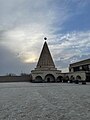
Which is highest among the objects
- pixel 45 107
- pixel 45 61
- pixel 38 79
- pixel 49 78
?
pixel 45 61

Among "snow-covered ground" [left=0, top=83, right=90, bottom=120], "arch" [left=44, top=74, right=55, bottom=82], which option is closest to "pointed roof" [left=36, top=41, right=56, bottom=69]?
"arch" [left=44, top=74, right=55, bottom=82]

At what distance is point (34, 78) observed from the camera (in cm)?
7175

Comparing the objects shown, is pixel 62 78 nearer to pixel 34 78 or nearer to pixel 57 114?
pixel 34 78

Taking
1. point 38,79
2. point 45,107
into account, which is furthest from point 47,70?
point 45,107

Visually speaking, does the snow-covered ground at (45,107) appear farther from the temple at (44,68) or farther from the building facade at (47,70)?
the temple at (44,68)

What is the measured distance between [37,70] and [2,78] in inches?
487

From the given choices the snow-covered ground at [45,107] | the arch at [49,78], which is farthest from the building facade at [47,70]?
the snow-covered ground at [45,107]

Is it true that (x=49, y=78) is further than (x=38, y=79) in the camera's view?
Yes

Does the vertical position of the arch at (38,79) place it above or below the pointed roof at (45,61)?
below

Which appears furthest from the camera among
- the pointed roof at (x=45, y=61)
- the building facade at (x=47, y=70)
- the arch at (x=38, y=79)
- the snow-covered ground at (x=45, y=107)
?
the arch at (x=38, y=79)

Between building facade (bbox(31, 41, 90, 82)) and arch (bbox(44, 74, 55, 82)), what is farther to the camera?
arch (bbox(44, 74, 55, 82))

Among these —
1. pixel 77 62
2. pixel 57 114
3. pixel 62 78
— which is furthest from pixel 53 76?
pixel 57 114

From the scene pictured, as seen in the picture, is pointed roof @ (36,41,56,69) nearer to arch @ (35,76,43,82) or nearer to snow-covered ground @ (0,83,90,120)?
arch @ (35,76,43,82)

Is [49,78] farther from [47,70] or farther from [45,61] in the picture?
[45,61]
